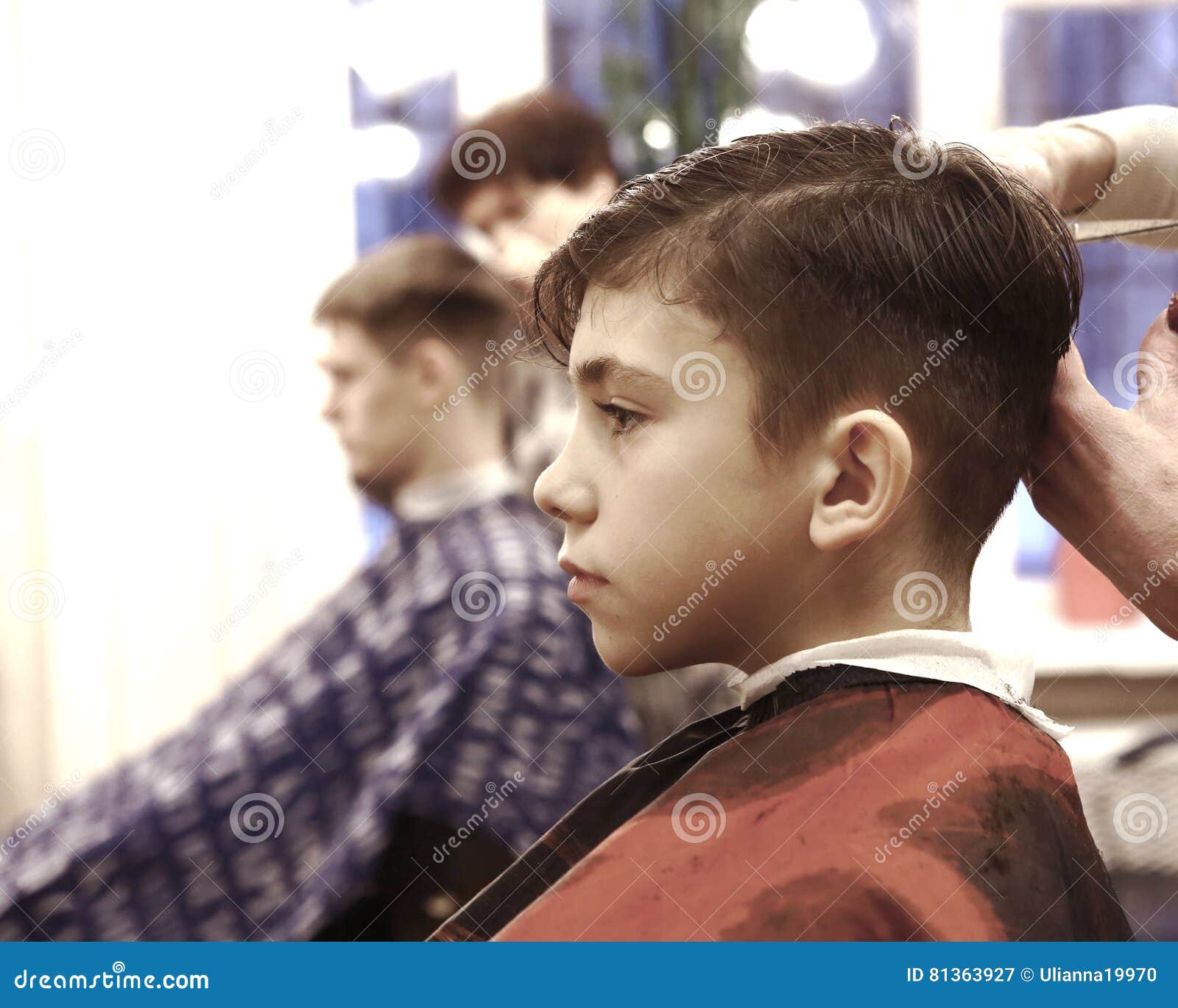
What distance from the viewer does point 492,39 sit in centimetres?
330

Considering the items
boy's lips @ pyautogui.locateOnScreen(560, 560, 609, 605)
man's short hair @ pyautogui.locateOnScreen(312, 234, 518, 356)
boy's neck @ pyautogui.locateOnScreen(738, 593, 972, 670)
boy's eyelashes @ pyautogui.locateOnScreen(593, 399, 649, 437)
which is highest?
boy's eyelashes @ pyautogui.locateOnScreen(593, 399, 649, 437)

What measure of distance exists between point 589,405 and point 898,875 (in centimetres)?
37

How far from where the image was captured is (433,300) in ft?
→ 6.43

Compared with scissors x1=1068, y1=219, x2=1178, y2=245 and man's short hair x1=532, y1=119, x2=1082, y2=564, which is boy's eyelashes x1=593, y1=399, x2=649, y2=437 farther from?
scissors x1=1068, y1=219, x2=1178, y2=245

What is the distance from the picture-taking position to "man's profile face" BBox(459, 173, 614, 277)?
5.97 feet

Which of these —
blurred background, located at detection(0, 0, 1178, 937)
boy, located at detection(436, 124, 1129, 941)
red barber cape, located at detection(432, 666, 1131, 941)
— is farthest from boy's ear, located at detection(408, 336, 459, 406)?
blurred background, located at detection(0, 0, 1178, 937)

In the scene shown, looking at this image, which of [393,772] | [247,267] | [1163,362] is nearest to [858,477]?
[1163,362]

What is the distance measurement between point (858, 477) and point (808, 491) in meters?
0.03

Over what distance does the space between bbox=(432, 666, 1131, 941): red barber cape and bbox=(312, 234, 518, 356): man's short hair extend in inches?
49.9

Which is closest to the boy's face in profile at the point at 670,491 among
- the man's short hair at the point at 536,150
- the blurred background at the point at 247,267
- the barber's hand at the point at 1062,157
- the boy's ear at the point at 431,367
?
the barber's hand at the point at 1062,157

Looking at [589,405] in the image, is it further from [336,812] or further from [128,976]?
[336,812]

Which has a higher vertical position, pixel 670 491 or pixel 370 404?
pixel 670 491

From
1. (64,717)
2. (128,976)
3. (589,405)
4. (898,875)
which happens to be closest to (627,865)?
(898,875)

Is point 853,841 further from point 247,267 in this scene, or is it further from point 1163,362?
point 247,267
